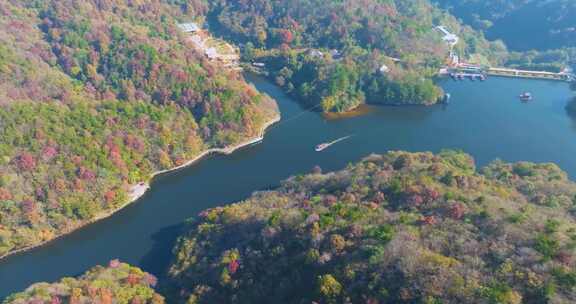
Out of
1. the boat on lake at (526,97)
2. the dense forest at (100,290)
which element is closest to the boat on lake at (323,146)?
the dense forest at (100,290)

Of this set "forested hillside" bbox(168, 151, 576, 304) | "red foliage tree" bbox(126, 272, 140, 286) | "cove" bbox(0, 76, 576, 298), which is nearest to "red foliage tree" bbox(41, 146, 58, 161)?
"cove" bbox(0, 76, 576, 298)

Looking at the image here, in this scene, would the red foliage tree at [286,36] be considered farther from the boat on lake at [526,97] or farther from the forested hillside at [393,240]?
the forested hillside at [393,240]

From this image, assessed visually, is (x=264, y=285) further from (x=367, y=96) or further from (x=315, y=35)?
(x=315, y=35)

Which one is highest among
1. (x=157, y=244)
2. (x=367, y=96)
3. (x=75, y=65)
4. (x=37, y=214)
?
(x=75, y=65)

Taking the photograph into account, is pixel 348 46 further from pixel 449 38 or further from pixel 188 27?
pixel 188 27

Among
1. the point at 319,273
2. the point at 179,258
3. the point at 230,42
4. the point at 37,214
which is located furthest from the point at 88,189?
the point at 230,42

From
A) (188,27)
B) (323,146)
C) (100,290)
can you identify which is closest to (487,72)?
(323,146)

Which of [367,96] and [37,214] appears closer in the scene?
[37,214]
